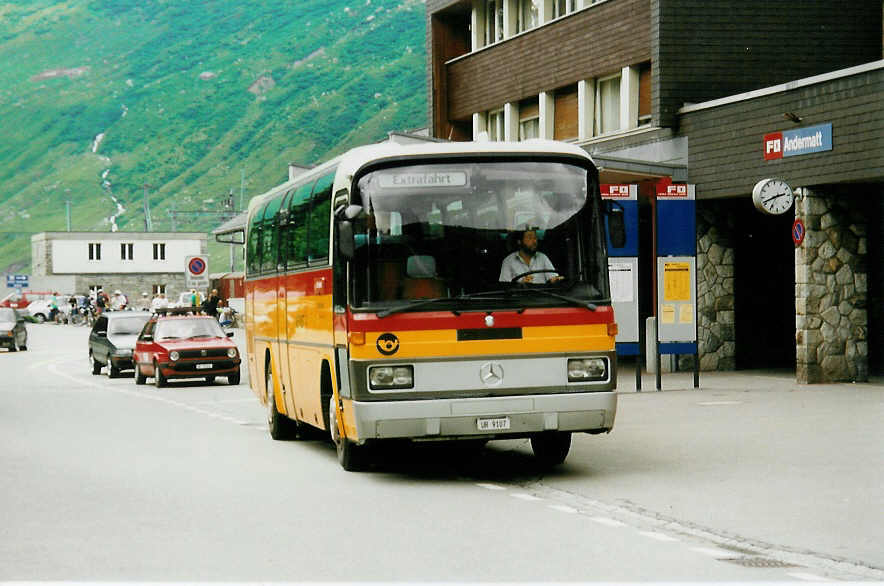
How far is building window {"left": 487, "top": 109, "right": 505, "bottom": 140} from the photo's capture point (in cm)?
3847

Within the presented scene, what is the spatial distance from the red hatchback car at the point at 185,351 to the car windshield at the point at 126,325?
367 cm

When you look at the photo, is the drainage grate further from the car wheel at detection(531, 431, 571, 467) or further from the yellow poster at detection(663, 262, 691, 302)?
the yellow poster at detection(663, 262, 691, 302)

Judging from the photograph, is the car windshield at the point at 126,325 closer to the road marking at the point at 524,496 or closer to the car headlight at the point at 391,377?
the car headlight at the point at 391,377

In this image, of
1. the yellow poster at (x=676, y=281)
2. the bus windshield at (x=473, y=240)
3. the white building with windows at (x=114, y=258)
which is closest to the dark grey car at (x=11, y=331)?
the yellow poster at (x=676, y=281)

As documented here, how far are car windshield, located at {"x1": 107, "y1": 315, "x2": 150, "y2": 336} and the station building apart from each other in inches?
395

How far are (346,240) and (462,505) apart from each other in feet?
8.33

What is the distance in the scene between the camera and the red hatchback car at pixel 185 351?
31203mm

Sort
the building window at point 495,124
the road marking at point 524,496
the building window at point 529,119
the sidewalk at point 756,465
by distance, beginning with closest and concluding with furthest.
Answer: the sidewalk at point 756,465 < the road marking at point 524,496 < the building window at point 529,119 < the building window at point 495,124

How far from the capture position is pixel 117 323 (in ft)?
121

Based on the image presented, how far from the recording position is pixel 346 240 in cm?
1255

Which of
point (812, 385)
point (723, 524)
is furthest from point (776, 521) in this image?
point (812, 385)

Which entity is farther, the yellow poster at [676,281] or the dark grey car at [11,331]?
the dark grey car at [11,331]

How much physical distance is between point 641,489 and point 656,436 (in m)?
4.48

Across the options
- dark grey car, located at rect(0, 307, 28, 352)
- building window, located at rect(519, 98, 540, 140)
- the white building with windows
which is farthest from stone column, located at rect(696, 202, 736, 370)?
the white building with windows
